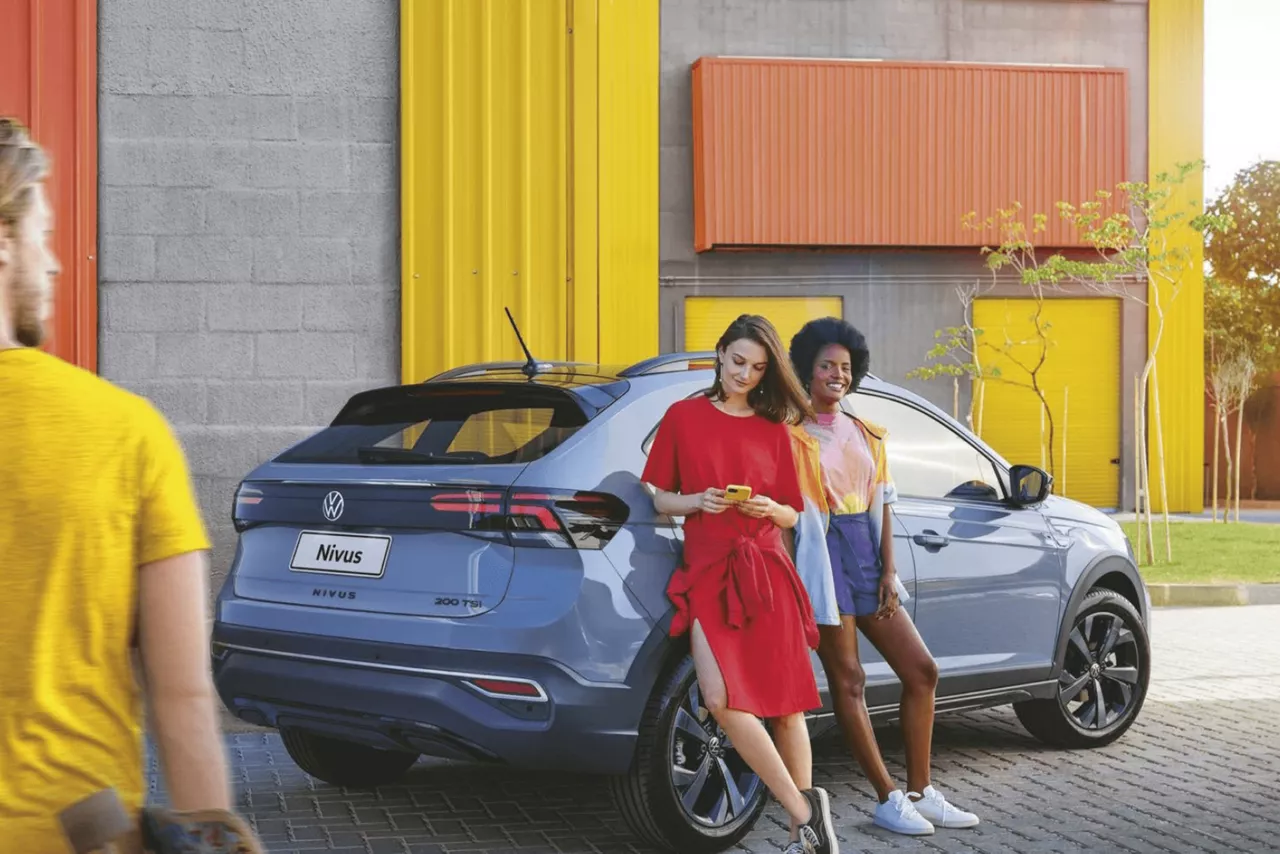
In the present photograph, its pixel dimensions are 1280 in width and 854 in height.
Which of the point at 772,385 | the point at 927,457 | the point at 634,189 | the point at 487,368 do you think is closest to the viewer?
the point at 772,385

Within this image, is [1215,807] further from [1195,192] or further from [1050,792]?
[1195,192]

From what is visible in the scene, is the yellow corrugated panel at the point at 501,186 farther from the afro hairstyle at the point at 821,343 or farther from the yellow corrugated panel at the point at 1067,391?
the yellow corrugated panel at the point at 1067,391

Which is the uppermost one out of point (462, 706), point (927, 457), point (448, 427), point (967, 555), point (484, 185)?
point (484, 185)

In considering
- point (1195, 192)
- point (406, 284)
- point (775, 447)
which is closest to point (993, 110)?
point (1195, 192)

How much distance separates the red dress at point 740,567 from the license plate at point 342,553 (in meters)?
0.91

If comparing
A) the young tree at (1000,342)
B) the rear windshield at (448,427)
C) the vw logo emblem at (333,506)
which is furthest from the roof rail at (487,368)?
the young tree at (1000,342)

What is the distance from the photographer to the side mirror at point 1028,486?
23.2 feet

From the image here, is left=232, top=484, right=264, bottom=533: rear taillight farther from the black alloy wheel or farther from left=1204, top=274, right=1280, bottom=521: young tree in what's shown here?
left=1204, top=274, right=1280, bottom=521: young tree

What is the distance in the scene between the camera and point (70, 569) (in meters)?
1.80

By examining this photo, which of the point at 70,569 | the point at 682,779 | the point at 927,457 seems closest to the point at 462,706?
the point at 682,779

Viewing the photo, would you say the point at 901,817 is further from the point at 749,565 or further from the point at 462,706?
the point at 462,706

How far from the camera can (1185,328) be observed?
24.3 m

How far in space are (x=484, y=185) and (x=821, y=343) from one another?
24.6 feet

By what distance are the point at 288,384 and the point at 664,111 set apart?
11347mm
